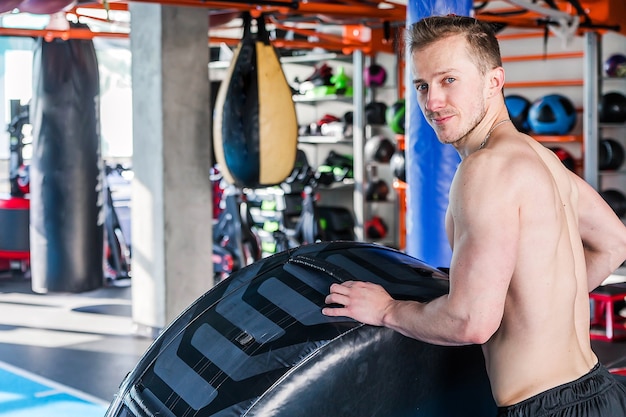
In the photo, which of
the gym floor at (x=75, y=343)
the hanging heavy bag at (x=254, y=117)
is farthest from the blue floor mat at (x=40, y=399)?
the hanging heavy bag at (x=254, y=117)

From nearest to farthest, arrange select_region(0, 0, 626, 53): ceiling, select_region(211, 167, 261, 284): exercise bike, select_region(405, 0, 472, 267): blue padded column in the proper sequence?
select_region(405, 0, 472, 267): blue padded column → select_region(0, 0, 626, 53): ceiling → select_region(211, 167, 261, 284): exercise bike

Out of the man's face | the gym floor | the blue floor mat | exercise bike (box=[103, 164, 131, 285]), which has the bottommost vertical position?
the blue floor mat

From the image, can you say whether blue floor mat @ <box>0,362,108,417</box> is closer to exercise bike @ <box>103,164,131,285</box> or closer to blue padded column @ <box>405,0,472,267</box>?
blue padded column @ <box>405,0,472,267</box>

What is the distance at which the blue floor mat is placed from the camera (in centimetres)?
360

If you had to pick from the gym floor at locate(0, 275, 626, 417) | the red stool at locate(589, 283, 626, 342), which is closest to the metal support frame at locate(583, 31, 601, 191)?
the red stool at locate(589, 283, 626, 342)

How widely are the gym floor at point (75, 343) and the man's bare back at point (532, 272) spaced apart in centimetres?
250

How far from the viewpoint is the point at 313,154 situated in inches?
399

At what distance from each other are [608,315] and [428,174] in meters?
2.58

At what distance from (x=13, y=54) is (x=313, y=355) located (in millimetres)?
9488

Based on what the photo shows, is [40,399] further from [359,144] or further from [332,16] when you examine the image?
[359,144]

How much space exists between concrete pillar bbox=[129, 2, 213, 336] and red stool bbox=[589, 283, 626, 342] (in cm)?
231

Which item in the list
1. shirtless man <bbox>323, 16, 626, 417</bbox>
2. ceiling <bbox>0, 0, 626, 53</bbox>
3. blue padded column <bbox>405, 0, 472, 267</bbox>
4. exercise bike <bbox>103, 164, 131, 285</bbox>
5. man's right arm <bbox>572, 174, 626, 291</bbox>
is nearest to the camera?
shirtless man <bbox>323, 16, 626, 417</bbox>

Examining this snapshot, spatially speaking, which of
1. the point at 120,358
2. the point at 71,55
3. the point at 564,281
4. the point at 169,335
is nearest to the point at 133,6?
the point at 71,55

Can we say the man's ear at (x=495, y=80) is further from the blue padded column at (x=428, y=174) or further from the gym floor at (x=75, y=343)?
A: the gym floor at (x=75, y=343)
